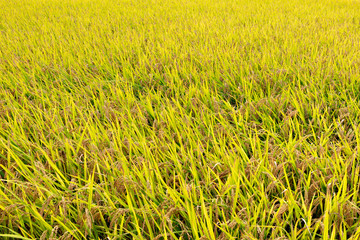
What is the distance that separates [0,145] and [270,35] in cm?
234

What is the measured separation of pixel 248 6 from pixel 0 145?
420 centimetres

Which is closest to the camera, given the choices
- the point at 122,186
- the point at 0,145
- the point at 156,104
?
the point at 122,186

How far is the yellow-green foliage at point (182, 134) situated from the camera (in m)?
0.73

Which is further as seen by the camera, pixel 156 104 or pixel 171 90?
pixel 171 90

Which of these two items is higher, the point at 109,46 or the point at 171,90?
the point at 109,46

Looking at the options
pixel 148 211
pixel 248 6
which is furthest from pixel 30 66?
pixel 248 6

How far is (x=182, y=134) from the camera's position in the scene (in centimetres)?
108

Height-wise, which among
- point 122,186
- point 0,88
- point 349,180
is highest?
point 0,88

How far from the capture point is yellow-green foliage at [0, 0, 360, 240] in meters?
0.73

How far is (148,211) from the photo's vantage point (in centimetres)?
72

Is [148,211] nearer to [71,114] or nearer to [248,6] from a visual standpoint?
[71,114]

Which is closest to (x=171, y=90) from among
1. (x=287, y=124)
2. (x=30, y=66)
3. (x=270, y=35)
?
(x=287, y=124)

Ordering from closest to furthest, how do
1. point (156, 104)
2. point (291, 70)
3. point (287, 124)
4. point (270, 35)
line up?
1. point (287, 124)
2. point (156, 104)
3. point (291, 70)
4. point (270, 35)

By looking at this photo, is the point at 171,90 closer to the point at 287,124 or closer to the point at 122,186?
the point at 287,124
